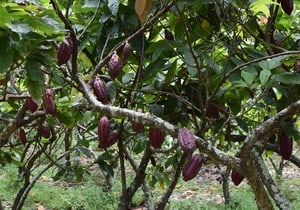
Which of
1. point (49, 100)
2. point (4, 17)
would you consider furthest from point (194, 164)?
point (4, 17)

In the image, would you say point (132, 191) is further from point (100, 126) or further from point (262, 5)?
point (262, 5)

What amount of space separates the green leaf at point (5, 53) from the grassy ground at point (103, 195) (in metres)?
3.04

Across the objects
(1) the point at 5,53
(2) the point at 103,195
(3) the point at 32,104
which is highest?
(1) the point at 5,53

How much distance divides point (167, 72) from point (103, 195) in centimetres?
335

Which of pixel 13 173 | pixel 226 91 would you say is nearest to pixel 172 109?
pixel 226 91

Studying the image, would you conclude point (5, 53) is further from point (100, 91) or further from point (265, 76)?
point (265, 76)

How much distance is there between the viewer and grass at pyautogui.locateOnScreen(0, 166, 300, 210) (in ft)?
15.6

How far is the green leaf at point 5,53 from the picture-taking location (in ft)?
4.22

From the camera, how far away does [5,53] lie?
1294 mm

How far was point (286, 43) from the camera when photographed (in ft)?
6.32

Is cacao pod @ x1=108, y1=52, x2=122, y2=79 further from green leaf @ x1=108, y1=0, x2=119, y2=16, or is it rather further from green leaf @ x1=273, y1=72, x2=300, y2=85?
green leaf @ x1=273, y1=72, x2=300, y2=85

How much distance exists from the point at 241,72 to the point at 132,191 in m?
0.80

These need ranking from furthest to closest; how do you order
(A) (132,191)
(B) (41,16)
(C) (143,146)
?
(C) (143,146) < (A) (132,191) < (B) (41,16)

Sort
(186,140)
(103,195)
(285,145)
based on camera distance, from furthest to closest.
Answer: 1. (103,195)
2. (285,145)
3. (186,140)
